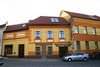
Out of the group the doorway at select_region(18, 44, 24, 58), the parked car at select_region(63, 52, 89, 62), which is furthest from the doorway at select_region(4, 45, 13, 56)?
the parked car at select_region(63, 52, 89, 62)

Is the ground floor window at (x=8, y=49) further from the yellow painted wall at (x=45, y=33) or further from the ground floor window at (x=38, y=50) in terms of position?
the ground floor window at (x=38, y=50)

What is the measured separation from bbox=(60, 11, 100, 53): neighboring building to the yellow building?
4.64 ft

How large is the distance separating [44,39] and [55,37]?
7.99 feet

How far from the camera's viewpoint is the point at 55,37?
153ft

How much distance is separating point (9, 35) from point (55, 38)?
12013mm

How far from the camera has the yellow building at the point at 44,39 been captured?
1804 inches

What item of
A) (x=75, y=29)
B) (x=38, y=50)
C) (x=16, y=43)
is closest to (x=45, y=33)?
(x=38, y=50)

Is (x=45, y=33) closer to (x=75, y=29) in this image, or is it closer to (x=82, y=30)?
(x=75, y=29)

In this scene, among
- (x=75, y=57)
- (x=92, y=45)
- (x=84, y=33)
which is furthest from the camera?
(x=92, y=45)

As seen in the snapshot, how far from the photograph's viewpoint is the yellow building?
45.8m

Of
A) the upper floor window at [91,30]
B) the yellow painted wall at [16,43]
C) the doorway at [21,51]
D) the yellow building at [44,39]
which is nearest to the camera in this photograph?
the yellow building at [44,39]

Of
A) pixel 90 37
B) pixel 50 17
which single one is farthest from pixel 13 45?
pixel 90 37

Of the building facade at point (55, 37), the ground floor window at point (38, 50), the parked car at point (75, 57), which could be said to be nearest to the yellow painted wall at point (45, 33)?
the building facade at point (55, 37)

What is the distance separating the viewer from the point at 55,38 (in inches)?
1834
